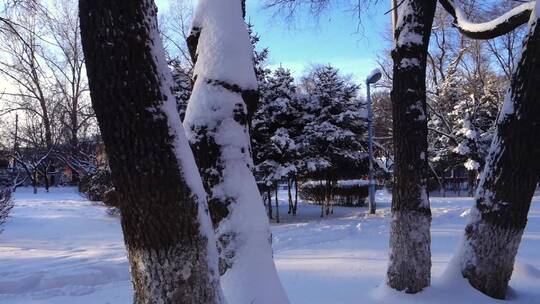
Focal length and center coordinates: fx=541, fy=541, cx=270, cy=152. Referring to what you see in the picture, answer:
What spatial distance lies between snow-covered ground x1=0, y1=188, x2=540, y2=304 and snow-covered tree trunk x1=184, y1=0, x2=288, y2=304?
1.71 metres

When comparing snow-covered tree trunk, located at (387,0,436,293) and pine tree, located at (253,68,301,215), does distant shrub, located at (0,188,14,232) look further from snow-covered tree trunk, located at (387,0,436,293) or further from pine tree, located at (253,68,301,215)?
snow-covered tree trunk, located at (387,0,436,293)

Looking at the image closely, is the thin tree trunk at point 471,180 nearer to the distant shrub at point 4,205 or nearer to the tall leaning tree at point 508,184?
the distant shrub at point 4,205

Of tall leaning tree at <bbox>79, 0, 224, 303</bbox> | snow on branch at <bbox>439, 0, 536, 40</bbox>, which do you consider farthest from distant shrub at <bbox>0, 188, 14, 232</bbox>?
tall leaning tree at <bbox>79, 0, 224, 303</bbox>

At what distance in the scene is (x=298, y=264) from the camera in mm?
8344

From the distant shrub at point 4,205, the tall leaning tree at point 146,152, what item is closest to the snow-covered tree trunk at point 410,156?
the tall leaning tree at point 146,152

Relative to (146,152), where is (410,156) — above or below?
above


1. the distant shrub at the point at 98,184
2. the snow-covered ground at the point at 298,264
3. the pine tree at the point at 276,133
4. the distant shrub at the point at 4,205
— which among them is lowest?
the snow-covered ground at the point at 298,264

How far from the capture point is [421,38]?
6426mm

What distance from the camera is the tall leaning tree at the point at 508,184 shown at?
5801 millimetres

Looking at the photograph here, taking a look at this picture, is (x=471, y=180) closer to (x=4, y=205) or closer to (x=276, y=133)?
(x=276, y=133)

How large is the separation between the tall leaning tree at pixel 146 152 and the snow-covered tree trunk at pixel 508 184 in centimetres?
396

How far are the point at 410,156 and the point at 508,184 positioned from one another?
1.08 meters

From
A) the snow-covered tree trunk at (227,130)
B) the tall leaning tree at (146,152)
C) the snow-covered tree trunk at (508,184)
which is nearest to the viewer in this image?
the tall leaning tree at (146,152)

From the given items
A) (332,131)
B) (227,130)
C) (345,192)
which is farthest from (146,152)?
(345,192)
